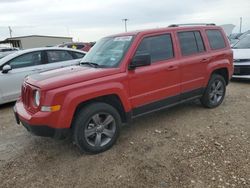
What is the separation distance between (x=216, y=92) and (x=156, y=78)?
6.63 feet

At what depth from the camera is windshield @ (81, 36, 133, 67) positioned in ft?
13.6

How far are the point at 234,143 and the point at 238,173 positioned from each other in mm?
863

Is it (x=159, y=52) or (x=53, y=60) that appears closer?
(x=159, y=52)

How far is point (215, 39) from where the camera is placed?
216 inches

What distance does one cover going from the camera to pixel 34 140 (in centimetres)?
450

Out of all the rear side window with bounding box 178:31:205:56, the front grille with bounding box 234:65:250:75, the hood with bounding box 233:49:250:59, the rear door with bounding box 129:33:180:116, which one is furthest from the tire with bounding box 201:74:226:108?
the hood with bounding box 233:49:250:59

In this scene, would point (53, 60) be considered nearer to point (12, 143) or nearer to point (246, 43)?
point (12, 143)

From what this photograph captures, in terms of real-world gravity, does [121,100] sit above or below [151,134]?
above

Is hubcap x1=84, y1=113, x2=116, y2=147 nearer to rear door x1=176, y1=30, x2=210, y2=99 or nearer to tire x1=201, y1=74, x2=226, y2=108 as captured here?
rear door x1=176, y1=30, x2=210, y2=99

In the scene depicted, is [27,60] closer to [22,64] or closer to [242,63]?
[22,64]

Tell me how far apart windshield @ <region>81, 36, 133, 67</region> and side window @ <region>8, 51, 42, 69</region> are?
2.84 meters

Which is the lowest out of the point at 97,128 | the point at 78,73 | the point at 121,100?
the point at 97,128

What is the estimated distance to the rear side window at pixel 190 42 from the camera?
15.8ft

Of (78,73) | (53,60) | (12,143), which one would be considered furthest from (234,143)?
(53,60)
